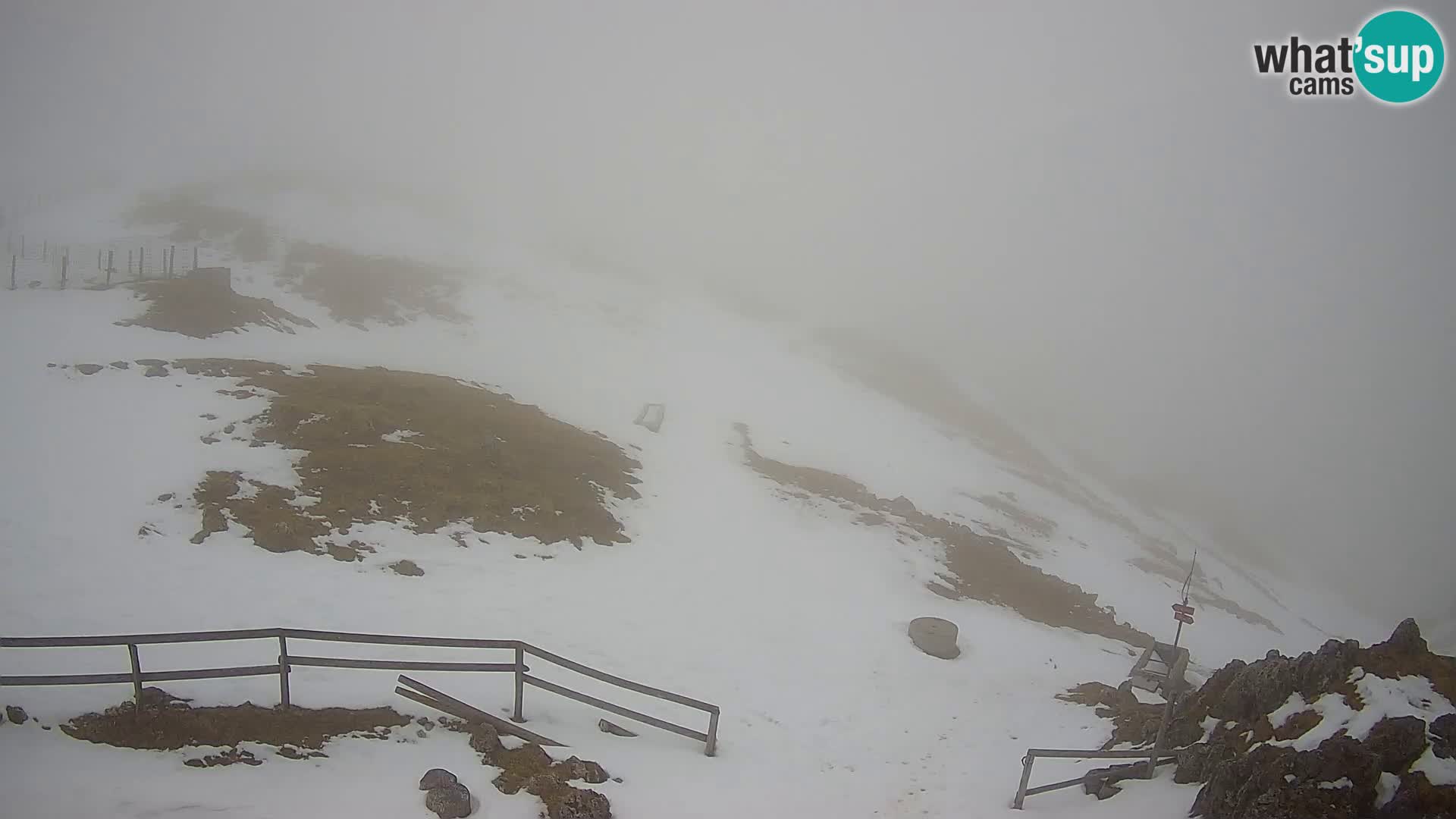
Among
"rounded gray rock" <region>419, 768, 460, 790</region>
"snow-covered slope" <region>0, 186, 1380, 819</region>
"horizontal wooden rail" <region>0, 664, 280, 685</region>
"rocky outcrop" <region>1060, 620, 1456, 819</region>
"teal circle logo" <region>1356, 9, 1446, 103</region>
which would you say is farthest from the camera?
"teal circle logo" <region>1356, 9, 1446, 103</region>

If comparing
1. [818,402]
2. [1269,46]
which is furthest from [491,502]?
[1269,46]

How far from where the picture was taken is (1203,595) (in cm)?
3934

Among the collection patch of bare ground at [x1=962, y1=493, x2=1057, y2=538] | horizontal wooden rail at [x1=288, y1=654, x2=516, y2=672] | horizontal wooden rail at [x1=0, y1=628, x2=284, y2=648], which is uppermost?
horizontal wooden rail at [x1=0, y1=628, x2=284, y2=648]

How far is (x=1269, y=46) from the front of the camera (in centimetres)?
3819

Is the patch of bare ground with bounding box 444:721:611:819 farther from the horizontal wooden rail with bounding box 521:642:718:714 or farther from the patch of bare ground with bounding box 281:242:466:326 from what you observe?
the patch of bare ground with bounding box 281:242:466:326

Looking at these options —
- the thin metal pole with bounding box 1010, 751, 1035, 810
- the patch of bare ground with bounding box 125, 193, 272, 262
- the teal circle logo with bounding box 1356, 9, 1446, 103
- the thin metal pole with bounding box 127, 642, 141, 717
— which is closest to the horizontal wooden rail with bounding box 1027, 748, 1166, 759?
the thin metal pole with bounding box 1010, 751, 1035, 810

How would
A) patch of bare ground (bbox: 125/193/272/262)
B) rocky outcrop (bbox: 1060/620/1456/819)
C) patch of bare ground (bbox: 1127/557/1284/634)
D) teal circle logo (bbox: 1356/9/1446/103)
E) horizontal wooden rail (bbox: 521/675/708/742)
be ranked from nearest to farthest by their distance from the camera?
1. rocky outcrop (bbox: 1060/620/1456/819)
2. horizontal wooden rail (bbox: 521/675/708/742)
3. teal circle logo (bbox: 1356/9/1446/103)
4. patch of bare ground (bbox: 1127/557/1284/634)
5. patch of bare ground (bbox: 125/193/272/262)

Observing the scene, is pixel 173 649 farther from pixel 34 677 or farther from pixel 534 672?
pixel 534 672

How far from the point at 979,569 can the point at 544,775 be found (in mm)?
23988

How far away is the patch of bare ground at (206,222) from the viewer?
51531 mm

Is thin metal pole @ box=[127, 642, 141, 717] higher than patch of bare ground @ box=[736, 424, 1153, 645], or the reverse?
thin metal pole @ box=[127, 642, 141, 717]

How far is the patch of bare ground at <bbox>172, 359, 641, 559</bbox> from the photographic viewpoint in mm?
16609

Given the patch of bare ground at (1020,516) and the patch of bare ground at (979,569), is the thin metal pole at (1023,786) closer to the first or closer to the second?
the patch of bare ground at (979,569)

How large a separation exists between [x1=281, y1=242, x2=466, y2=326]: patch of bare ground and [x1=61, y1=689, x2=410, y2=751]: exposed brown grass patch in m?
40.1
